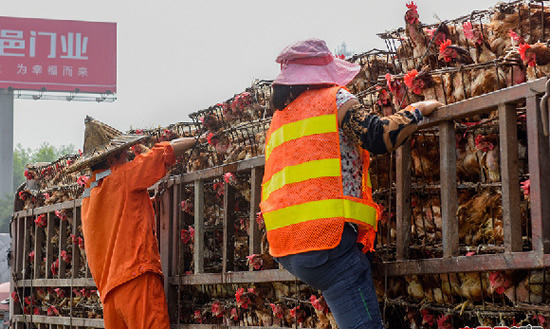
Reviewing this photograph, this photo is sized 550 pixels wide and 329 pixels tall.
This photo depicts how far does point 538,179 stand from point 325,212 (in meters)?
0.95

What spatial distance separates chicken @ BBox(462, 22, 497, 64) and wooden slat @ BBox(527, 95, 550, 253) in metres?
0.60

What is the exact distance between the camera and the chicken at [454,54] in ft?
12.2

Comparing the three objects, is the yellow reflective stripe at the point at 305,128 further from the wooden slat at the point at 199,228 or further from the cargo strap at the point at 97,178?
the cargo strap at the point at 97,178

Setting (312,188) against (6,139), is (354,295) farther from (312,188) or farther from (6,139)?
(6,139)

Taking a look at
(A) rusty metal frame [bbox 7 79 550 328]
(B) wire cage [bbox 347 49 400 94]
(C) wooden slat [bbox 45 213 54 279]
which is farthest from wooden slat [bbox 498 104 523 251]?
(C) wooden slat [bbox 45 213 54 279]

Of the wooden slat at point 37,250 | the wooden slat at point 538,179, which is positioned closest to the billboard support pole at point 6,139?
the wooden slat at point 37,250

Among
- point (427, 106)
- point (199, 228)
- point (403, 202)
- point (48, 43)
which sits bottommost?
point (199, 228)

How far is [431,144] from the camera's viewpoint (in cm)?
394

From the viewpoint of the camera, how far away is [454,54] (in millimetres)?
3719

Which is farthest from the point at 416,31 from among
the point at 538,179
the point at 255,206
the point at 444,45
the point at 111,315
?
the point at 111,315

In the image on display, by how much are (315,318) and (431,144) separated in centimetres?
126

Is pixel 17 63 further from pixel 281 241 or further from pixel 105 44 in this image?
pixel 281 241

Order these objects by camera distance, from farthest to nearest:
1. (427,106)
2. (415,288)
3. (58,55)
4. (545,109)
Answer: (58,55), (415,288), (427,106), (545,109)

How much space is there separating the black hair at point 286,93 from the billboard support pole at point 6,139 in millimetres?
45731
